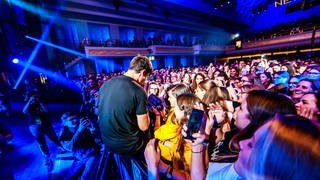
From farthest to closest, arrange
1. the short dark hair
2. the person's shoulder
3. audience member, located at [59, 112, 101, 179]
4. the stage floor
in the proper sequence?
audience member, located at [59, 112, 101, 179] → the stage floor → the short dark hair → the person's shoulder

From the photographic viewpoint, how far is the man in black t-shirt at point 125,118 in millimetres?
2217

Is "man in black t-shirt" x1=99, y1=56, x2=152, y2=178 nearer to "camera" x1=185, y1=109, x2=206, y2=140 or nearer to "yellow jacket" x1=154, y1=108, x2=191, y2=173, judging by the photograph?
"yellow jacket" x1=154, y1=108, x2=191, y2=173

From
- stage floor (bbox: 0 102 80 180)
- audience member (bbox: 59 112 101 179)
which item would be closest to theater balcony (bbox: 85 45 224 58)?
stage floor (bbox: 0 102 80 180)

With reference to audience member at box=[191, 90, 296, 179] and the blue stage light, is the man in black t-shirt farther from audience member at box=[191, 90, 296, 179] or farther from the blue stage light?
the blue stage light

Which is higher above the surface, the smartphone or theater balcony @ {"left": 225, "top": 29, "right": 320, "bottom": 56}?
theater balcony @ {"left": 225, "top": 29, "right": 320, "bottom": 56}

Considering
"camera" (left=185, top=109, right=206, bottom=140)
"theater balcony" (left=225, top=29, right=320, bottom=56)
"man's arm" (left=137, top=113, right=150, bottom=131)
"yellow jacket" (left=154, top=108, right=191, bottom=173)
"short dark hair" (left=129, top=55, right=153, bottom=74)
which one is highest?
"theater balcony" (left=225, top=29, right=320, bottom=56)

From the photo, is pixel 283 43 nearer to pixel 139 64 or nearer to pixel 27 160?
pixel 139 64

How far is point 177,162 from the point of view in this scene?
6.82ft

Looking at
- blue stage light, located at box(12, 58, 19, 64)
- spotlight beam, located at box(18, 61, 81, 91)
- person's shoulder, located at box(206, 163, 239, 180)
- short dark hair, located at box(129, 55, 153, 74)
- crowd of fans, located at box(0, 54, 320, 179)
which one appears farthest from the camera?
spotlight beam, located at box(18, 61, 81, 91)

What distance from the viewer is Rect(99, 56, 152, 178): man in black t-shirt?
2.22 m

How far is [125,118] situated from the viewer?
87.8 inches

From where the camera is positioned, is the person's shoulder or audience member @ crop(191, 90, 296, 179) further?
audience member @ crop(191, 90, 296, 179)

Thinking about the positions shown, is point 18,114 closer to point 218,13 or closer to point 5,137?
point 5,137

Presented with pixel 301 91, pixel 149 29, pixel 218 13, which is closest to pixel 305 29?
pixel 218 13
